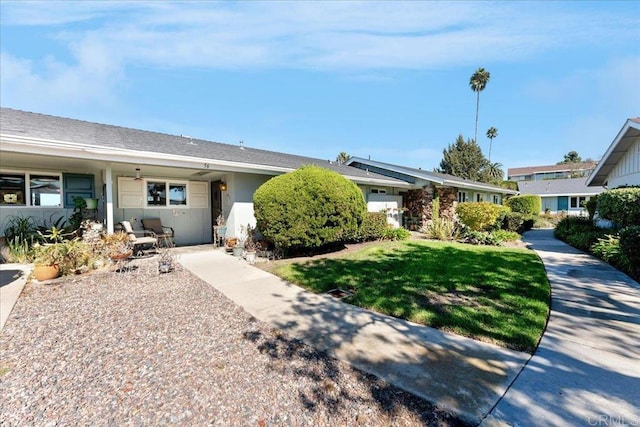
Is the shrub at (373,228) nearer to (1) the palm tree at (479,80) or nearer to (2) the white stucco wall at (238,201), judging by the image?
(2) the white stucco wall at (238,201)

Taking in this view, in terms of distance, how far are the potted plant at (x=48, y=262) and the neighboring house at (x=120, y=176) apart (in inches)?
59.5

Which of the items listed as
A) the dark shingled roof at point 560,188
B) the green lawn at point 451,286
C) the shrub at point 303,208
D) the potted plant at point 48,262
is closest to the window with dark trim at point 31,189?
the potted plant at point 48,262

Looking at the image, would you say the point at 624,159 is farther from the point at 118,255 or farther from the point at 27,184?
the point at 27,184

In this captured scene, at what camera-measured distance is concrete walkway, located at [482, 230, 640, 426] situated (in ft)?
7.18

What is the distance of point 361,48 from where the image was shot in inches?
354

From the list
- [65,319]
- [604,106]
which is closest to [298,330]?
[65,319]

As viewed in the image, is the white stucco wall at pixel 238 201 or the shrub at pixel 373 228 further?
the shrub at pixel 373 228

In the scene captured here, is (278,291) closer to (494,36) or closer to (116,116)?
(494,36)

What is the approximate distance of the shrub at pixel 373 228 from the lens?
11.2 metres

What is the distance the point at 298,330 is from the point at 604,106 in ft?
73.0

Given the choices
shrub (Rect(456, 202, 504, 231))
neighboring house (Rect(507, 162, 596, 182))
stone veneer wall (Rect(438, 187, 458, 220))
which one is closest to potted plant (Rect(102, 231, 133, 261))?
shrub (Rect(456, 202, 504, 231))

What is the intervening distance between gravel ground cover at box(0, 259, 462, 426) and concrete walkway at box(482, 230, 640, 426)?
0.79 m

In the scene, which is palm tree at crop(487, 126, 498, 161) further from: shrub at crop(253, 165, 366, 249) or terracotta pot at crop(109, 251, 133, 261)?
terracotta pot at crop(109, 251, 133, 261)

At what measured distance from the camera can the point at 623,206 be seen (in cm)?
855
